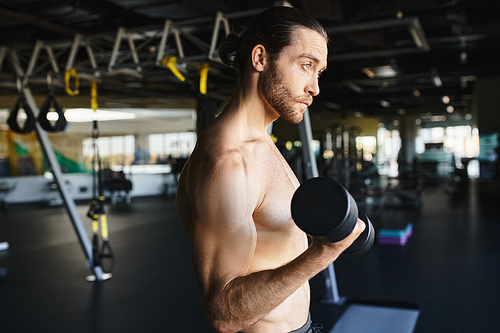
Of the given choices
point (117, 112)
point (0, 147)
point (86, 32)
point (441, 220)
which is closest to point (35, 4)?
point (86, 32)

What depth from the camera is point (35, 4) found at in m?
3.37

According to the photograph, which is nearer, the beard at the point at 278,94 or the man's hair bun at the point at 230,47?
the beard at the point at 278,94

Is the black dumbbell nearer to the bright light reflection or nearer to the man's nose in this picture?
the man's nose

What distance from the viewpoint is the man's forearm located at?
2.21ft

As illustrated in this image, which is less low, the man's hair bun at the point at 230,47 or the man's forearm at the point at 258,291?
the man's hair bun at the point at 230,47

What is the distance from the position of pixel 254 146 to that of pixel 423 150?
50.6 feet

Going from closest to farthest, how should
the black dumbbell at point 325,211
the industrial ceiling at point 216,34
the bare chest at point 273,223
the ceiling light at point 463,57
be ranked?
the black dumbbell at point 325,211 → the bare chest at point 273,223 → the industrial ceiling at point 216,34 → the ceiling light at point 463,57

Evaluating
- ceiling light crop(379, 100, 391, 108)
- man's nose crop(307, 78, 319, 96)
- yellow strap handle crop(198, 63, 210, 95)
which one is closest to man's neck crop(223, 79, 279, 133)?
man's nose crop(307, 78, 319, 96)

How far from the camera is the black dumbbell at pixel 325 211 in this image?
1.99 feet

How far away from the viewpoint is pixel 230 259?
73 cm

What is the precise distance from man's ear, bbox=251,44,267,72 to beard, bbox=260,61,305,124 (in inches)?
0.6

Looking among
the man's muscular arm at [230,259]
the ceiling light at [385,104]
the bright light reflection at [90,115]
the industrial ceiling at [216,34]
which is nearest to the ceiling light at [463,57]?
the industrial ceiling at [216,34]

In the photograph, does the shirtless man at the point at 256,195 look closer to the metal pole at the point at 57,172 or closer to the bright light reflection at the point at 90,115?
the metal pole at the point at 57,172

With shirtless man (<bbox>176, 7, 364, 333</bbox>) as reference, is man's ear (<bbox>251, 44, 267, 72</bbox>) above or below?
above
